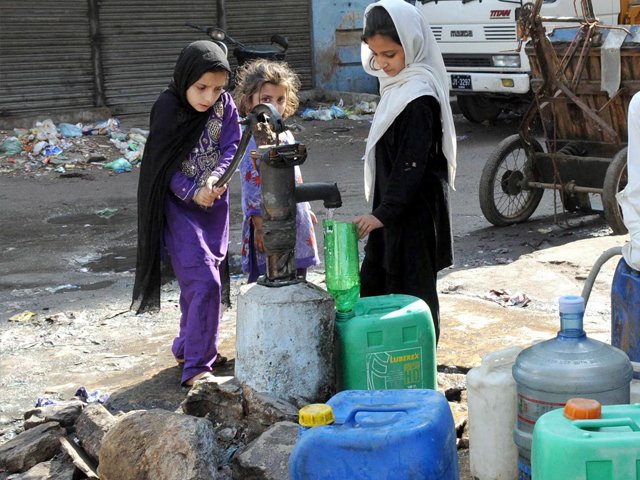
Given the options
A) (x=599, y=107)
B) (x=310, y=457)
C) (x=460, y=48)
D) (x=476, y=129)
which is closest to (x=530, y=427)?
(x=310, y=457)

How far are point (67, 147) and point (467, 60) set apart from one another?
16.7 ft

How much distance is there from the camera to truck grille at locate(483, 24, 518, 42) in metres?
11.8

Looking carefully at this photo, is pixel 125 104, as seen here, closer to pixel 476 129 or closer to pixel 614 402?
pixel 476 129

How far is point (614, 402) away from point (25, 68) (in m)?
12.8

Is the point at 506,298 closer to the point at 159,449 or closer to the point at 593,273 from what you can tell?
the point at 593,273

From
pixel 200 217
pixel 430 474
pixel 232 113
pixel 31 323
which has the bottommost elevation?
pixel 31 323

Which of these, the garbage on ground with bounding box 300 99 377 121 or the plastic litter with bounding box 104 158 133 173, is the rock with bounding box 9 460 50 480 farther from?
the garbage on ground with bounding box 300 99 377 121

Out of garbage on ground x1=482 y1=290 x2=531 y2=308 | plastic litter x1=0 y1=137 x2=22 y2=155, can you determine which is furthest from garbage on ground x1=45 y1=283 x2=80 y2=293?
plastic litter x1=0 y1=137 x2=22 y2=155

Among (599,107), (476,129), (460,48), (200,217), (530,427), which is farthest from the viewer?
(476,129)

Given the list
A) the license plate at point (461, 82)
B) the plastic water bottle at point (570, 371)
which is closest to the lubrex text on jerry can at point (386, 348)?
the plastic water bottle at point (570, 371)

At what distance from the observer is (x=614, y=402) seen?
2.74m

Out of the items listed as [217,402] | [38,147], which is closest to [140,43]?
[38,147]

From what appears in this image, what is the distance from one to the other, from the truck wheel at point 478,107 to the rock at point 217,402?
10463 millimetres

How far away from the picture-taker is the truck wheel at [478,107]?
13734 mm
